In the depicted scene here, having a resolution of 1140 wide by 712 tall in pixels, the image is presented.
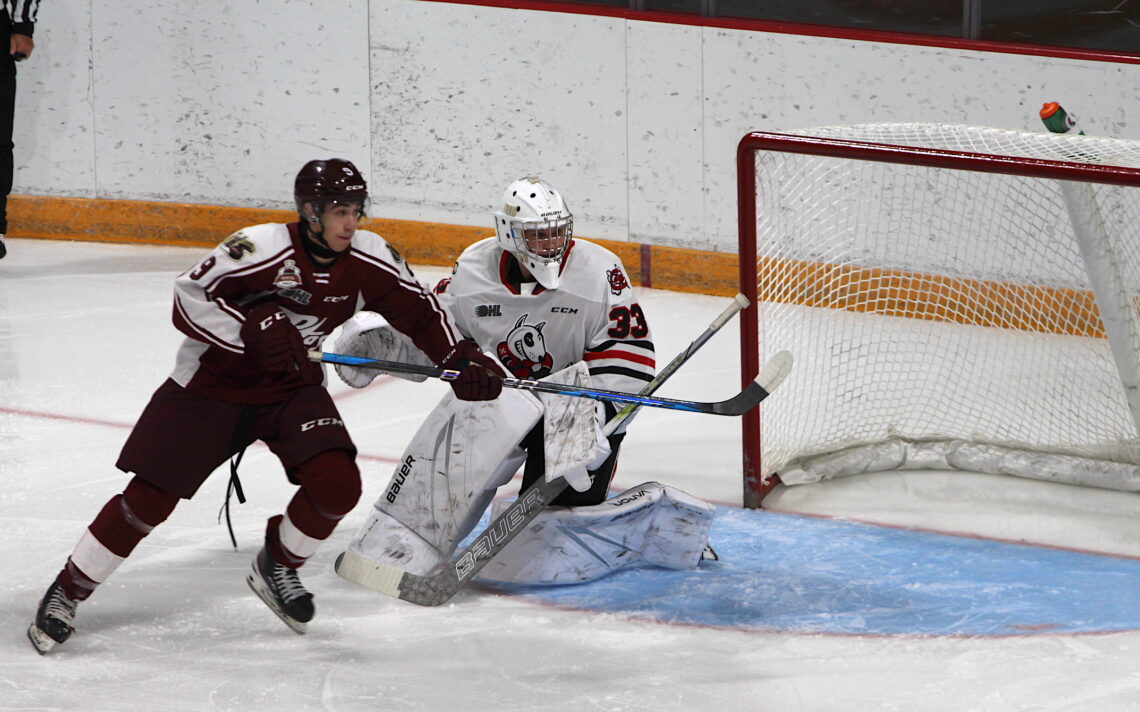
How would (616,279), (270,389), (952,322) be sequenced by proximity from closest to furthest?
(270,389) → (616,279) → (952,322)

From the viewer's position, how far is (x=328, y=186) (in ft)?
10.0

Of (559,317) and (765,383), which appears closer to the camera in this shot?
(765,383)

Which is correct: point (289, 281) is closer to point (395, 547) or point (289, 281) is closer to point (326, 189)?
point (326, 189)

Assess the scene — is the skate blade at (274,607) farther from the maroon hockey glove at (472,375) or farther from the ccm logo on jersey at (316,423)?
the maroon hockey glove at (472,375)

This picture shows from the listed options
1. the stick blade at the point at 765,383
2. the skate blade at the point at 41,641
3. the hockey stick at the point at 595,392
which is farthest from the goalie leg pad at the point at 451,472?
the skate blade at the point at 41,641

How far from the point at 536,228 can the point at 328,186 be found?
0.50 metres

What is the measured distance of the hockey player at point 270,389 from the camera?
3057 millimetres

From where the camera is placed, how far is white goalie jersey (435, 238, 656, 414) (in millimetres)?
3500

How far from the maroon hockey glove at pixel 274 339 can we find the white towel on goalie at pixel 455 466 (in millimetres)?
496

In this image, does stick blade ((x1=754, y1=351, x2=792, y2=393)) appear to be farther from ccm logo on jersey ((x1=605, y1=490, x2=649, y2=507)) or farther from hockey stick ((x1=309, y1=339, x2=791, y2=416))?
ccm logo on jersey ((x1=605, y1=490, x2=649, y2=507))

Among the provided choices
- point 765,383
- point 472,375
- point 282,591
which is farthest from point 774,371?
point 282,591

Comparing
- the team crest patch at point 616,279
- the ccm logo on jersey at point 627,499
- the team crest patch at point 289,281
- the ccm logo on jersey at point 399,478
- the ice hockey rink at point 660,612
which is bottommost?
the ice hockey rink at point 660,612

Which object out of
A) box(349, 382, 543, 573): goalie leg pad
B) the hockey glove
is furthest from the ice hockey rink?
the hockey glove

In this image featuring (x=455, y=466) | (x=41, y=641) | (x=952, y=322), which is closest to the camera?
(x=41, y=641)
